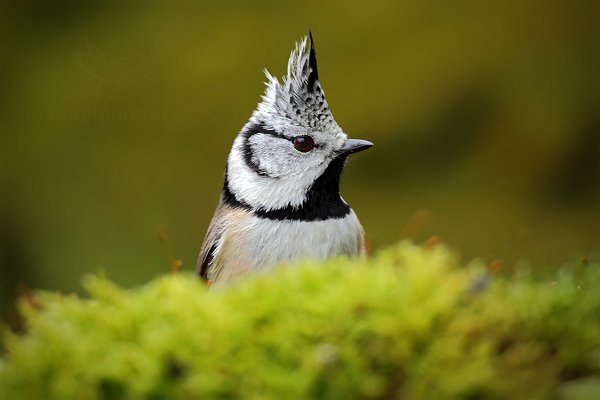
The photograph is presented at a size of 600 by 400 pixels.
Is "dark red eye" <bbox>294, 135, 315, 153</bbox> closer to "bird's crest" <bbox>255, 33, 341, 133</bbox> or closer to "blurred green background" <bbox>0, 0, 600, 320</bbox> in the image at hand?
"bird's crest" <bbox>255, 33, 341, 133</bbox>

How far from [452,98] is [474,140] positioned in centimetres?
33

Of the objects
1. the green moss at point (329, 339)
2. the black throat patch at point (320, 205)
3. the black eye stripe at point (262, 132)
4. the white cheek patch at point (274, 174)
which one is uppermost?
the black eye stripe at point (262, 132)

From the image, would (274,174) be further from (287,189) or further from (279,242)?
(279,242)

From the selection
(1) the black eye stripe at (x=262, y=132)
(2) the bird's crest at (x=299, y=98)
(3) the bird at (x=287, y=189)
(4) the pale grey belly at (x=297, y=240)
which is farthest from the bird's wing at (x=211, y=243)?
(2) the bird's crest at (x=299, y=98)

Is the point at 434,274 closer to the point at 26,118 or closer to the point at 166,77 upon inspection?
the point at 166,77

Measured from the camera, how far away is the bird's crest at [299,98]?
9.80ft

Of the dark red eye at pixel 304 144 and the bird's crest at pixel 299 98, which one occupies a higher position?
the bird's crest at pixel 299 98

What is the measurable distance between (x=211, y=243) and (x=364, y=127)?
87.3 inches

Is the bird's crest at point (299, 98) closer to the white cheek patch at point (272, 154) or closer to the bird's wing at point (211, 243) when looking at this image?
the white cheek patch at point (272, 154)

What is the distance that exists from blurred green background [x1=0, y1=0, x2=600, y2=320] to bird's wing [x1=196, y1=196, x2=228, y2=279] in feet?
5.70

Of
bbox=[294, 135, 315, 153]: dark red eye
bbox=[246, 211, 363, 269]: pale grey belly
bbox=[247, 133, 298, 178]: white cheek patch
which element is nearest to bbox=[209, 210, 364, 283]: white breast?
bbox=[246, 211, 363, 269]: pale grey belly

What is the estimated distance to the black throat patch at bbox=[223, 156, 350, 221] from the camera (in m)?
3.00

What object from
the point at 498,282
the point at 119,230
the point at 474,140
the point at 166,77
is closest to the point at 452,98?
the point at 474,140

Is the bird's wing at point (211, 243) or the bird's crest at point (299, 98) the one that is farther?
the bird's wing at point (211, 243)
